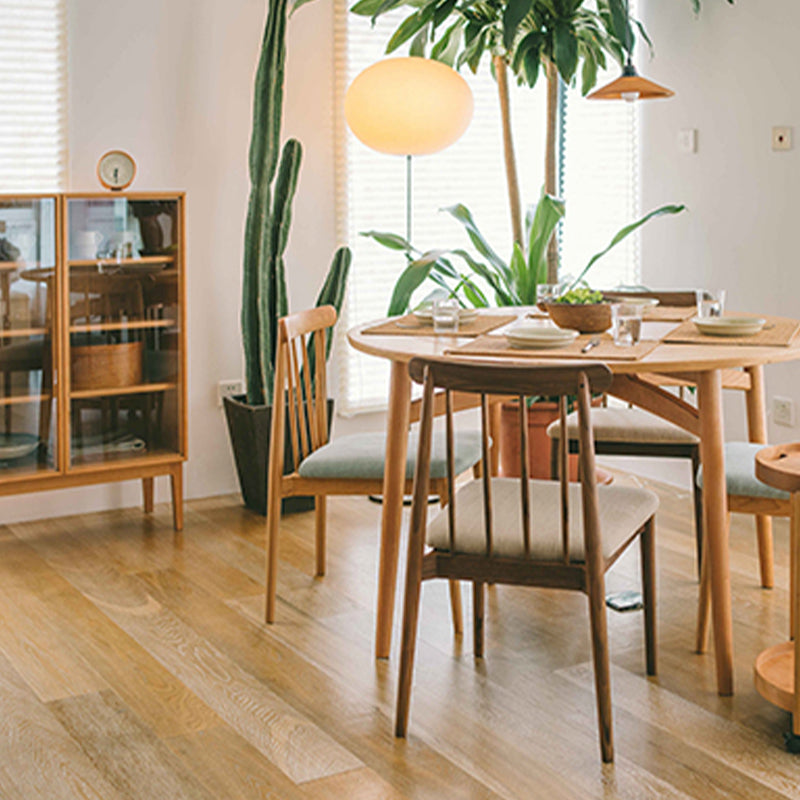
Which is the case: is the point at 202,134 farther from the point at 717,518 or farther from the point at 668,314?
the point at 717,518

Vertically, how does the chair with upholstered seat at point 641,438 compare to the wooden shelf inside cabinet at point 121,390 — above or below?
below

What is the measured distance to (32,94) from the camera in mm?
3875

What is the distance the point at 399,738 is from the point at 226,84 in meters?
2.78

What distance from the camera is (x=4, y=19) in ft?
12.4

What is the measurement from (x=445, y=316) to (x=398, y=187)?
1.88m

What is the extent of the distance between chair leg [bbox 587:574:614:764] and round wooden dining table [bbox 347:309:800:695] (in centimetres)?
44

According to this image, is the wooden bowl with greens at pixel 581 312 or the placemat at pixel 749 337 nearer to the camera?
the placemat at pixel 749 337

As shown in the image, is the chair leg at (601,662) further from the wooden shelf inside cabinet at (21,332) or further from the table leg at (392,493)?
the wooden shelf inside cabinet at (21,332)

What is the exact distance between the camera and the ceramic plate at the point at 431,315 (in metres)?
3.11

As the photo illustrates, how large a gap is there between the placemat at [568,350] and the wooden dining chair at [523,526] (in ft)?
0.87

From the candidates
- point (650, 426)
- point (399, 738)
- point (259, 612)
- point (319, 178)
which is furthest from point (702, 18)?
point (399, 738)

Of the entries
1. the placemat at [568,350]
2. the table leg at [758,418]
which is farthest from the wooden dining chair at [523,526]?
the table leg at [758,418]

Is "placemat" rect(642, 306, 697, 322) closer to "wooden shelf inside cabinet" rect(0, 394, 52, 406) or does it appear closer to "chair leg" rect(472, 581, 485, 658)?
"chair leg" rect(472, 581, 485, 658)

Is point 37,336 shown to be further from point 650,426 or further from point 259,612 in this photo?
point 650,426
